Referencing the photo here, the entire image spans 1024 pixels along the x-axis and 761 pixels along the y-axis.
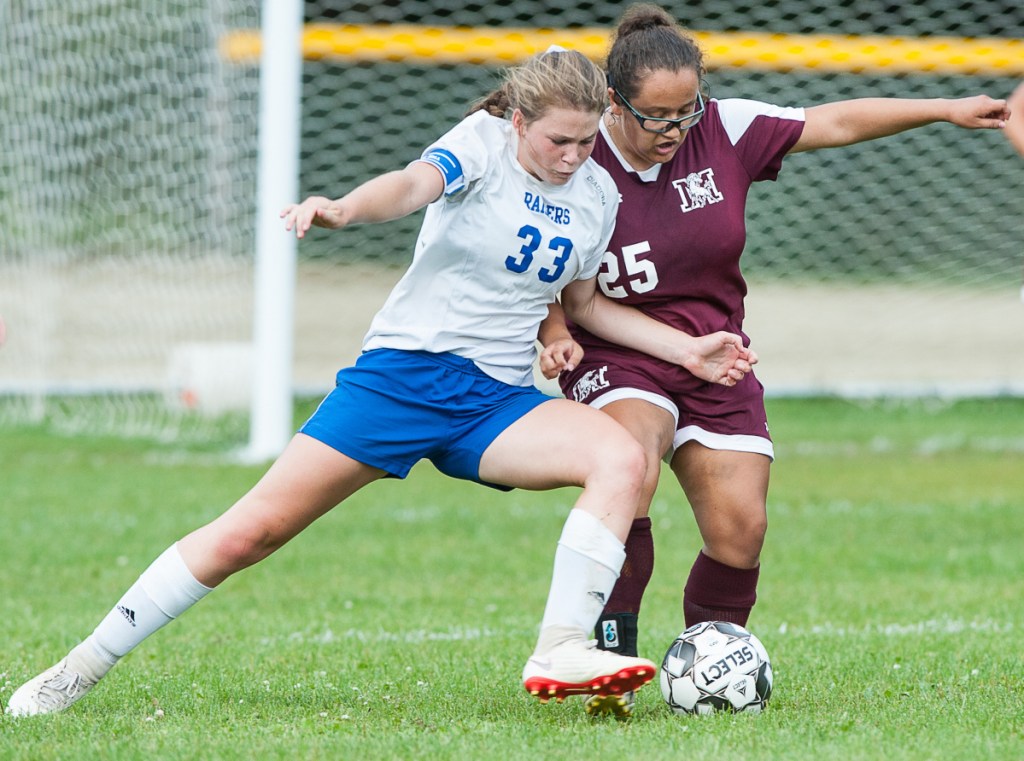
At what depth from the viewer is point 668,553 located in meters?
7.75

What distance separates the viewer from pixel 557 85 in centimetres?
401

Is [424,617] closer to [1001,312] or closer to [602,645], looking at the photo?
[602,645]

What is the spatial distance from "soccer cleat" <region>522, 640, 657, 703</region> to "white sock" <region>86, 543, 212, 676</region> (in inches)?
42.7

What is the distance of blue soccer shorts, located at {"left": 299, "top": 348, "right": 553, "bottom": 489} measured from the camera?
4.18 meters

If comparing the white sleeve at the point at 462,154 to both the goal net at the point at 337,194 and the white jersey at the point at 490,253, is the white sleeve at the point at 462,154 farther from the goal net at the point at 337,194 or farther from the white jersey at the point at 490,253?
the goal net at the point at 337,194

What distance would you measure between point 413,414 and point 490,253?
51 cm

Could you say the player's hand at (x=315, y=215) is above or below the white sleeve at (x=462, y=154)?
below

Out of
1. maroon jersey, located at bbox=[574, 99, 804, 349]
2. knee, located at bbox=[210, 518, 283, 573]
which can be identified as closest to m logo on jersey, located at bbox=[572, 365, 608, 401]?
maroon jersey, located at bbox=[574, 99, 804, 349]

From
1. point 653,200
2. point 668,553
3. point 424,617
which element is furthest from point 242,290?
point 653,200

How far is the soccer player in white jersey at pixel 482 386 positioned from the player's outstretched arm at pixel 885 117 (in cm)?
72

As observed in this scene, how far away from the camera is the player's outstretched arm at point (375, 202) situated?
3.62 metres

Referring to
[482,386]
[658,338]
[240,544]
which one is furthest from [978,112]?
[240,544]

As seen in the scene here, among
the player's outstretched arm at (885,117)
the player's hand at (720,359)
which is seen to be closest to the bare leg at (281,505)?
the player's hand at (720,359)

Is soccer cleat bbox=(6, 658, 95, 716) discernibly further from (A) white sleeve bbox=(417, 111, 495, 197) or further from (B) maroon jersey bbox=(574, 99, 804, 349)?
(B) maroon jersey bbox=(574, 99, 804, 349)
